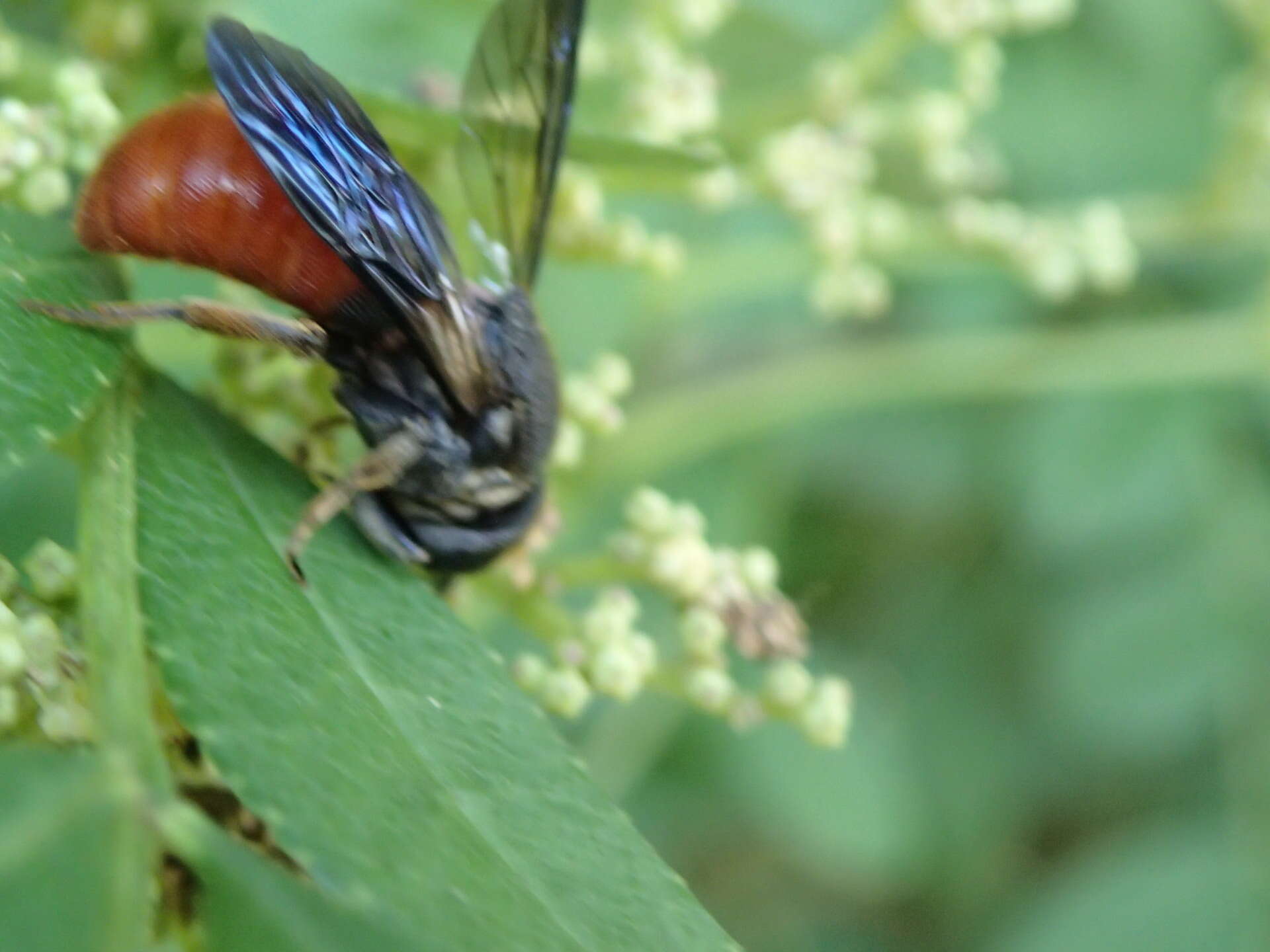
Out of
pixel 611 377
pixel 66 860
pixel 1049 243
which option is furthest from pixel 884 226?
pixel 66 860

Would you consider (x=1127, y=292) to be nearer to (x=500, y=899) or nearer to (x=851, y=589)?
(x=851, y=589)

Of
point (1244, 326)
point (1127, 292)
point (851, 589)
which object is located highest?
point (1127, 292)

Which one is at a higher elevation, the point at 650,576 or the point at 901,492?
the point at 901,492

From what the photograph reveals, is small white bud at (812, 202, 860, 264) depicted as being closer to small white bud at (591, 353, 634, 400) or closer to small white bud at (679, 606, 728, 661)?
small white bud at (591, 353, 634, 400)

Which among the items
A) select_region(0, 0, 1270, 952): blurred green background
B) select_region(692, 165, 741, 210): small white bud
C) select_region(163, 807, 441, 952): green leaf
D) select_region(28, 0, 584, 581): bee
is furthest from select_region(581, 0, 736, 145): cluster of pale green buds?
select_region(163, 807, 441, 952): green leaf

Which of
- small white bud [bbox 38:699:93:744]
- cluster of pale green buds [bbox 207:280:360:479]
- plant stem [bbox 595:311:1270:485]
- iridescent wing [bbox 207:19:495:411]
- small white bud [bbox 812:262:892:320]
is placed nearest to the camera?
small white bud [bbox 38:699:93:744]

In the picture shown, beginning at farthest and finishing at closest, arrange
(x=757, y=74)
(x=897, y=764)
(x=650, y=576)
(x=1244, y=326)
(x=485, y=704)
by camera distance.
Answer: (x=897, y=764) → (x=1244, y=326) → (x=757, y=74) → (x=650, y=576) → (x=485, y=704)

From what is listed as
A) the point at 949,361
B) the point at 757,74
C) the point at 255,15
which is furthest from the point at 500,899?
the point at 949,361
